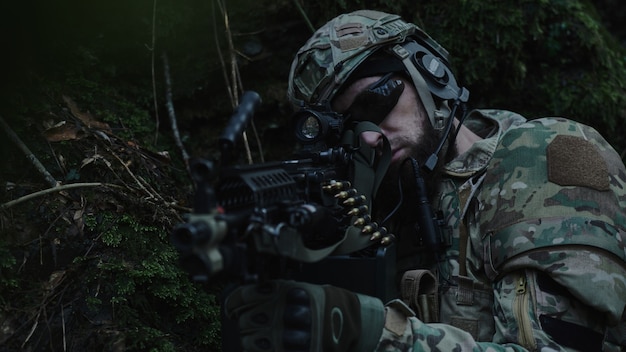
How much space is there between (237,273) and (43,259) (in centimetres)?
124

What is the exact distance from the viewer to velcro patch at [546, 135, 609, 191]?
289 centimetres

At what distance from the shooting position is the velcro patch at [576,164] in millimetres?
2893

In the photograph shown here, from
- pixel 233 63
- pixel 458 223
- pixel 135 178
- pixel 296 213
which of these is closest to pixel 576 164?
pixel 458 223

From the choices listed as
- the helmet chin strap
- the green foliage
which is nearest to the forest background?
the green foliage

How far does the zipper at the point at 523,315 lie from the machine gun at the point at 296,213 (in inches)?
20.2

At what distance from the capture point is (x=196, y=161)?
193cm

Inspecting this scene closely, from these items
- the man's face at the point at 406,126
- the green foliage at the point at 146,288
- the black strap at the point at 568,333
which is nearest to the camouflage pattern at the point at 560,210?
the black strap at the point at 568,333

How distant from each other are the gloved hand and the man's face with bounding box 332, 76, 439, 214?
1.12 m

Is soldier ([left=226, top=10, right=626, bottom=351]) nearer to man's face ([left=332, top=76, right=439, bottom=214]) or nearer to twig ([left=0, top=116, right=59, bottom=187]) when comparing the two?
man's face ([left=332, top=76, right=439, bottom=214])

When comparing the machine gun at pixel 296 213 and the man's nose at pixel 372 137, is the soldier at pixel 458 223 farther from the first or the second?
the machine gun at pixel 296 213

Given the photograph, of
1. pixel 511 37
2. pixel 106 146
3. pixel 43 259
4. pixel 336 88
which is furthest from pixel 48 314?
pixel 511 37

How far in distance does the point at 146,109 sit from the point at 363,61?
63.3 inches

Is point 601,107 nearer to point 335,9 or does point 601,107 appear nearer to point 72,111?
point 335,9

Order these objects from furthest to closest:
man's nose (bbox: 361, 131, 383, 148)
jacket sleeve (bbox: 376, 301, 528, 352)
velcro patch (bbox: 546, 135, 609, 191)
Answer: man's nose (bbox: 361, 131, 383, 148)
velcro patch (bbox: 546, 135, 609, 191)
jacket sleeve (bbox: 376, 301, 528, 352)
